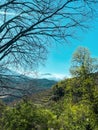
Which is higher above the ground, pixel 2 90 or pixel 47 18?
pixel 47 18

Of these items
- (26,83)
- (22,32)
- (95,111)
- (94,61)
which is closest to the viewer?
(22,32)

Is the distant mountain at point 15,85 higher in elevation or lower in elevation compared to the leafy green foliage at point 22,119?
higher

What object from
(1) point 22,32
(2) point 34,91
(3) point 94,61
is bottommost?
(2) point 34,91

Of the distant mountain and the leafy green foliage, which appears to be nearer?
the distant mountain

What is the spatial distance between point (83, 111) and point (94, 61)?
767cm

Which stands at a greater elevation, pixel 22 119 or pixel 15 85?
pixel 15 85

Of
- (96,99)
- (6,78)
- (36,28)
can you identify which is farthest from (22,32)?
(96,99)

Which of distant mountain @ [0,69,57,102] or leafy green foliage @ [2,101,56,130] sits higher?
distant mountain @ [0,69,57,102]

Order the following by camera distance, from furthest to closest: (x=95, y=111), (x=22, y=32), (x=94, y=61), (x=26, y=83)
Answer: (x=94, y=61)
(x=95, y=111)
(x=26, y=83)
(x=22, y=32)

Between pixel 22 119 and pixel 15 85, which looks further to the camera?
pixel 22 119

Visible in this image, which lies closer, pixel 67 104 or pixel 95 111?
pixel 95 111

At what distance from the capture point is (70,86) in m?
46.9

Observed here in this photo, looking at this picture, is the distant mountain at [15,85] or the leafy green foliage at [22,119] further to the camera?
the leafy green foliage at [22,119]

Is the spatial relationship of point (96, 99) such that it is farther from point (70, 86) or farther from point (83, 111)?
point (70, 86)
